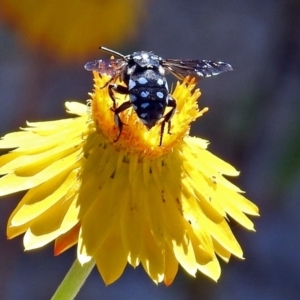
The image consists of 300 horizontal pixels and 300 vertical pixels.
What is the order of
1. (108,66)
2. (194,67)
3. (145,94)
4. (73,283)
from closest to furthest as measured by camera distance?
1. (73,283)
2. (145,94)
3. (108,66)
4. (194,67)

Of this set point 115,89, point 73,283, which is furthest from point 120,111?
point 73,283

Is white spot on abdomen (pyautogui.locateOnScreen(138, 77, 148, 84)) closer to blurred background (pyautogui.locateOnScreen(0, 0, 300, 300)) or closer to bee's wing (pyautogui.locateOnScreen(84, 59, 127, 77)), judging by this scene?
bee's wing (pyautogui.locateOnScreen(84, 59, 127, 77))

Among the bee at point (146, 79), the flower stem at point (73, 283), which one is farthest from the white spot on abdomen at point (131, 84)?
the flower stem at point (73, 283)

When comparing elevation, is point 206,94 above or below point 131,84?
below

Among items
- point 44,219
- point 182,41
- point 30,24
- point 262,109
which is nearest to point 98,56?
point 30,24

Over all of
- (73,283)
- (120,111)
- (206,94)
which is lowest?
(206,94)

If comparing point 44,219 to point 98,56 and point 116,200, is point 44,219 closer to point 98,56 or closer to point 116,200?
point 116,200

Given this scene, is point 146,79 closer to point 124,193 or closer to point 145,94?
point 145,94

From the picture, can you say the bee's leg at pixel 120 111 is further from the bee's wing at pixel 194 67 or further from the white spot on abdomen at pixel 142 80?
the bee's wing at pixel 194 67
